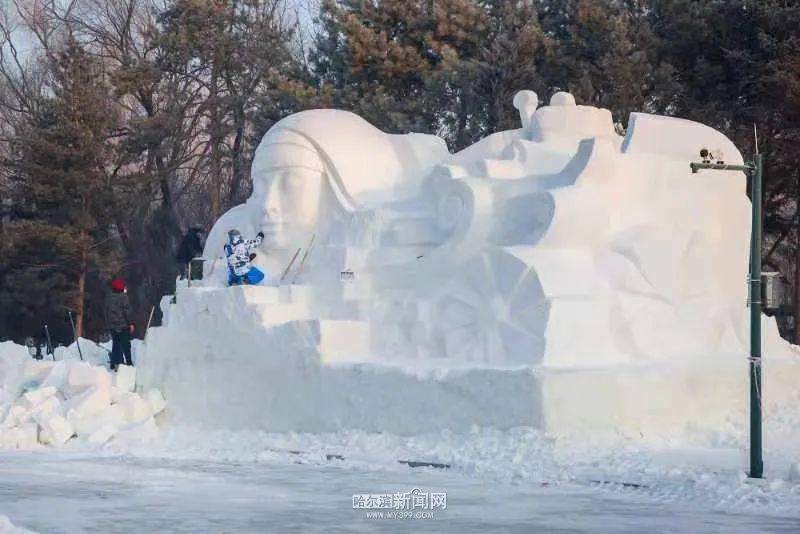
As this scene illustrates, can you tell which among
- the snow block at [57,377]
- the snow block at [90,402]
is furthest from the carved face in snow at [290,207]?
the snow block at [57,377]

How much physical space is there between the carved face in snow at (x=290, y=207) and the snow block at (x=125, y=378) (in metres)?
2.61

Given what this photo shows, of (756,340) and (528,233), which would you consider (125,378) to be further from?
(756,340)

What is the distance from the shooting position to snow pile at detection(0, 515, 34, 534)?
9.00 meters

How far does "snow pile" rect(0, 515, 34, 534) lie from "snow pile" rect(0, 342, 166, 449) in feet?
21.4

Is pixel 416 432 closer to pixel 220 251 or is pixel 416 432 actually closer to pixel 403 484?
pixel 403 484

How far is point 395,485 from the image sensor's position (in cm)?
1188

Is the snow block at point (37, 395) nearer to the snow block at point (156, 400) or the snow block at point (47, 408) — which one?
the snow block at point (47, 408)

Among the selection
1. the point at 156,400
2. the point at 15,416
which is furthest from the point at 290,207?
the point at 15,416

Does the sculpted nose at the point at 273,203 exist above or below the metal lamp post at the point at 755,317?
above

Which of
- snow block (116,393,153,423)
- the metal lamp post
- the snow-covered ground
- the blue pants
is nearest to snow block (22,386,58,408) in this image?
snow block (116,393,153,423)

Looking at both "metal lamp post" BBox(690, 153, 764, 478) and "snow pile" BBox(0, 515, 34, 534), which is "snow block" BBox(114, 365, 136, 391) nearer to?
"snow pile" BBox(0, 515, 34, 534)

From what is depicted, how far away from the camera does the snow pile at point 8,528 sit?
9.00m

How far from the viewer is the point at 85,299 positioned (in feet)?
107

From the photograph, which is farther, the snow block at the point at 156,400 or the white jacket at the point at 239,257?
the snow block at the point at 156,400
